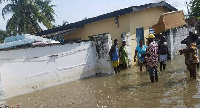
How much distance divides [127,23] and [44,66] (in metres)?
5.38

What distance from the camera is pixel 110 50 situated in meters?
9.50

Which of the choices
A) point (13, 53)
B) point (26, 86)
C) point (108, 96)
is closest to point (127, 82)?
point (108, 96)

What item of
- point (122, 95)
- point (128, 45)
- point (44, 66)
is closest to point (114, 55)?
point (128, 45)

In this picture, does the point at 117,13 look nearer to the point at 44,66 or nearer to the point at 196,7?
the point at 44,66

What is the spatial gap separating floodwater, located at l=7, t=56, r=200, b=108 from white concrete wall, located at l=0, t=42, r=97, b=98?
362mm

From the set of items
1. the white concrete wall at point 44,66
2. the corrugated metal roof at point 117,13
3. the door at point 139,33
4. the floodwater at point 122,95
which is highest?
the corrugated metal roof at point 117,13

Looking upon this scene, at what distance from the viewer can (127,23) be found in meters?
11.6

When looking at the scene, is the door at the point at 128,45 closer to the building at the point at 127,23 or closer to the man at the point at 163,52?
the building at the point at 127,23

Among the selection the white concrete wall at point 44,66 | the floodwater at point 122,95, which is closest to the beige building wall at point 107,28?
the white concrete wall at point 44,66

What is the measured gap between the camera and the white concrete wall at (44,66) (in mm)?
7156

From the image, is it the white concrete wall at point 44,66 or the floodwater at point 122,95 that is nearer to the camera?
the floodwater at point 122,95

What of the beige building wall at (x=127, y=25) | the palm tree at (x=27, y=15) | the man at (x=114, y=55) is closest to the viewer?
the man at (x=114, y=55)

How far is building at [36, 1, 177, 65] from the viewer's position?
37.6 ft

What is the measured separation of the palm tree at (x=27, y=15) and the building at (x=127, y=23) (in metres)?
8.71
